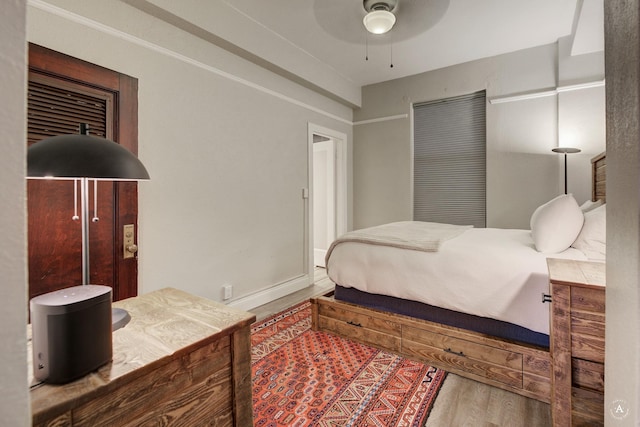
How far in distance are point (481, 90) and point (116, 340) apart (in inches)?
171

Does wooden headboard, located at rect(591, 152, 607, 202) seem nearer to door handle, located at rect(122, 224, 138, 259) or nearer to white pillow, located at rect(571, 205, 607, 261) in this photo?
white pillow, located at rect(571, 205, 607, 261)

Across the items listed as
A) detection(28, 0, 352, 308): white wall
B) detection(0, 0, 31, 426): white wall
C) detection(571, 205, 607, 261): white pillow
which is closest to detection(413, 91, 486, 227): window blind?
detection(28, 0, 352, 308): white wall

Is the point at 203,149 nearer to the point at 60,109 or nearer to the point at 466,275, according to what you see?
the point at 60,109

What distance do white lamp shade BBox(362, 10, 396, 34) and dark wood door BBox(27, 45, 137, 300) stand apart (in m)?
1.85

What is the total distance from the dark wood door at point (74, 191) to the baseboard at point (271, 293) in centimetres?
105

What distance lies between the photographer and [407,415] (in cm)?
157

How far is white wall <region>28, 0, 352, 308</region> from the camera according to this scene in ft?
6.71

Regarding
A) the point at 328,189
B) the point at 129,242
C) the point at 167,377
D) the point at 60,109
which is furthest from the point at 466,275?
the point at 328,189

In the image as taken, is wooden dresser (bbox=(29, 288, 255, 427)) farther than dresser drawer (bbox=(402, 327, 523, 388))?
No

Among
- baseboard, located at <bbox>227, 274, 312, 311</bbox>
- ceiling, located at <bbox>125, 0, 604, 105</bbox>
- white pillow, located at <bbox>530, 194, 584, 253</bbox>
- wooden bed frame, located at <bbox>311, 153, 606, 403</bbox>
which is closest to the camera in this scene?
wooden bed frame, located at <bbox>311, 153, 606, 403</bbox>

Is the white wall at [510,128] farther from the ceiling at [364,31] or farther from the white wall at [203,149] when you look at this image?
the white wall at [203,149]

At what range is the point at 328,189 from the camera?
479 cm

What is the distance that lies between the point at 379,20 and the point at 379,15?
38 millimetres

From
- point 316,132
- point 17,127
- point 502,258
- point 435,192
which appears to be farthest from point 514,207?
point 17,127
